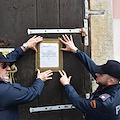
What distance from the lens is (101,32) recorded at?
1820 millimetres

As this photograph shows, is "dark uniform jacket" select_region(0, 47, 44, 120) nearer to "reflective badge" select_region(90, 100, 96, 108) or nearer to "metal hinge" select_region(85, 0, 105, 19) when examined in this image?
"reflective badge" select_region(90, 100, 96, 108)

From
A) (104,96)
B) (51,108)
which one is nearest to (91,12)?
(104,96)

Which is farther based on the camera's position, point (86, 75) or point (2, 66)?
point (86, 75)

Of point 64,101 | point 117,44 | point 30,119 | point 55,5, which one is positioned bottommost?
point 30,119

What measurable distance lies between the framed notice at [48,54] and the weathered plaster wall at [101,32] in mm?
368

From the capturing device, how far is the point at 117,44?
1.95m

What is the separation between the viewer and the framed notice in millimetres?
1662

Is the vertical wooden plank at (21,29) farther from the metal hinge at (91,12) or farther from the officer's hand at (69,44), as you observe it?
the metal hinge at (91,12)

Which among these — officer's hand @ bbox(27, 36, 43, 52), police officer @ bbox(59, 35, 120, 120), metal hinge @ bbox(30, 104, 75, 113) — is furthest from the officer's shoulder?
officer's hand @ bbox(27, 36, 43, 52)

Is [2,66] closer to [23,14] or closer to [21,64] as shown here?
[21,64]

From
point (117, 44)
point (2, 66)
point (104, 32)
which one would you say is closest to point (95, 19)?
point (104, 32)

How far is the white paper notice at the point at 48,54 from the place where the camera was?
1.66m

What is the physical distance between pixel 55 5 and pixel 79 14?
25 centimetres

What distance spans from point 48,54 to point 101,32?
0.58 metres
